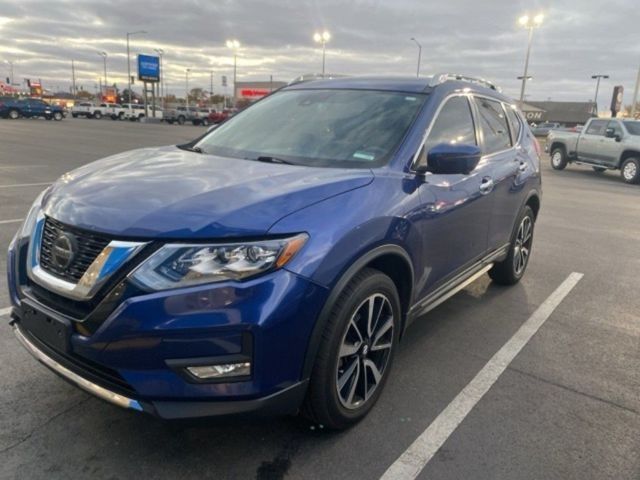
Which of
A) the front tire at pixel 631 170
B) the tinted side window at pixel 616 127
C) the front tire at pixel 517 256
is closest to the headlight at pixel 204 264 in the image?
the front tire at pixel 517 256

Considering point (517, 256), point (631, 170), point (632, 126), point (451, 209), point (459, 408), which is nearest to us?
point (459, 408)

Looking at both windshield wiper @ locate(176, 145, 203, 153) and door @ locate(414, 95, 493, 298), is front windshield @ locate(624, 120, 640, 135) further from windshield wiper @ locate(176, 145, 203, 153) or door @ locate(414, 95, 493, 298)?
windshield wiper @ locate(176, 145, 203, 153)

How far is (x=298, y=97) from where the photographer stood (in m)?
4.11

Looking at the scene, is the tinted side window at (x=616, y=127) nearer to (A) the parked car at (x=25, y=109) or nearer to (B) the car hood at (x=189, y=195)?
(B) the car hood at (x=189, y=195)

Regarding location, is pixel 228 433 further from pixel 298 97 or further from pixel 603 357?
pixel 603 357

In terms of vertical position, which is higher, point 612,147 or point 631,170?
point 612,147

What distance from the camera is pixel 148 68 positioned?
66250mm

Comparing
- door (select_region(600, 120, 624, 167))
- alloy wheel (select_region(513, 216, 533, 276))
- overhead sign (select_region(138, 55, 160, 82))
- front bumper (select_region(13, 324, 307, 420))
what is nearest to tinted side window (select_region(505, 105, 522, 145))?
alloy wheel (select_region(513, 216, 533, 276))

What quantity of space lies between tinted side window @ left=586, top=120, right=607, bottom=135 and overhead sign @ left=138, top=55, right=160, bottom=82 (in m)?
58.6

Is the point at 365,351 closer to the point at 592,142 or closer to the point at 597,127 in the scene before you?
the point at 592,142

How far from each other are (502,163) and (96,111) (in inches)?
2405

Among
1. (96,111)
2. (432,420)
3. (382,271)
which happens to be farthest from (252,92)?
(432,420)

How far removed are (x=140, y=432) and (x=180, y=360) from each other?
89cm

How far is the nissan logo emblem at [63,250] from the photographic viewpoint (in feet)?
7.95
